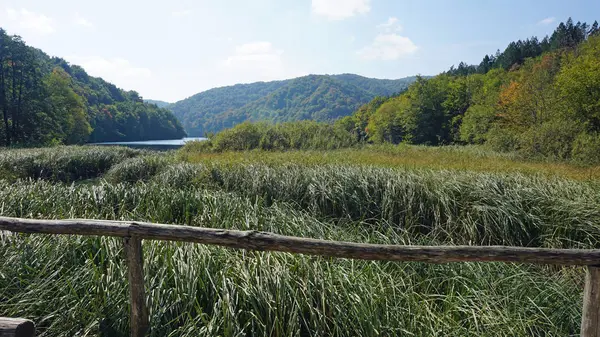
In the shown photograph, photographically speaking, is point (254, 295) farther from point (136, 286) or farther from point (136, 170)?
point (136, 170)

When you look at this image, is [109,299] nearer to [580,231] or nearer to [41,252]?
[41,252]

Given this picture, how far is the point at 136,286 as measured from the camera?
2.32 m

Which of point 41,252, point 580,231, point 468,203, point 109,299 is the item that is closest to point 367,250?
point 109,299

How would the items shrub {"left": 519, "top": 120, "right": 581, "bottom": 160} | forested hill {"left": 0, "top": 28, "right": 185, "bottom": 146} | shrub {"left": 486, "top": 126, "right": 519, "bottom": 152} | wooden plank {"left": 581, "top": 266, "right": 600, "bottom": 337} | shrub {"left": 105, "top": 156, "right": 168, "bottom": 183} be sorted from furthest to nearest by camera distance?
forested hill {"left": 0, "top": 28, "right": 185, "bottom": 146}
shrub {"left": 486, "top": 126, "right": 519, "bottom": 152}
shrub {"left": 519, "top": 120, "right": 581, "bottom": 160}
shrub {"left": 105, "top": 156, "right": 168, "bottom": 183}
wooden plank {"left": 581, "top": 266, "right": 600, "bottom": 337}

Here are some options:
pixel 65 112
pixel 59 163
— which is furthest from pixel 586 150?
pixel 65 112

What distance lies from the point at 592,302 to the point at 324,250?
172cm

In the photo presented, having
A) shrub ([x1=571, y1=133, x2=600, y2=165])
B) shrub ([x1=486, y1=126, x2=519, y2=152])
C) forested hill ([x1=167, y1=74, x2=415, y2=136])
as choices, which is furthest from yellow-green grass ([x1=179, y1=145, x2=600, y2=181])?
forested hill ([x1=167, y1=74, x2=415, y2=136])

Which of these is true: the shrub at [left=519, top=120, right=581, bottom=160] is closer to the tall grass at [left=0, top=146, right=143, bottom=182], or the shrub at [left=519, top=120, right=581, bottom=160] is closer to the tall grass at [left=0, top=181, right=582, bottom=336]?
the tall grass at [left=0, top=181, right=582, bottom=336]

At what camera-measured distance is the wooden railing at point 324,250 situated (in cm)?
194

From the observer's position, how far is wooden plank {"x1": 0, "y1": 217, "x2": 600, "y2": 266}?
1977 mm

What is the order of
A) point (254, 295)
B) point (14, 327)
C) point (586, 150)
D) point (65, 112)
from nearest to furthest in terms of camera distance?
1. point (14, 327)
2. point (254, 295)
3. point (586, 150)
4. point (65, 112)

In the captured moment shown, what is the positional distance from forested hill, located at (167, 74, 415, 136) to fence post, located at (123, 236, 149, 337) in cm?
10150

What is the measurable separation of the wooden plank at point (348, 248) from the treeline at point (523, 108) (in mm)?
14946

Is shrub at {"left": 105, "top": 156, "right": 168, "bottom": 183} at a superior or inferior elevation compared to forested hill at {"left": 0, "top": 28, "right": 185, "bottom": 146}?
inferior
